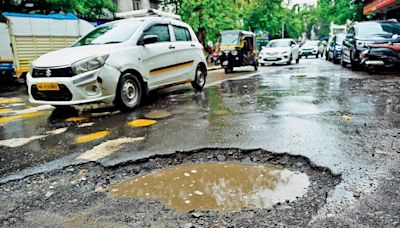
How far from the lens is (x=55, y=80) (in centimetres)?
565

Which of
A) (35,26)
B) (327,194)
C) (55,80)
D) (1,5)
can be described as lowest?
(327,194)

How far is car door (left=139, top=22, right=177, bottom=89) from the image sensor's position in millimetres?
6879

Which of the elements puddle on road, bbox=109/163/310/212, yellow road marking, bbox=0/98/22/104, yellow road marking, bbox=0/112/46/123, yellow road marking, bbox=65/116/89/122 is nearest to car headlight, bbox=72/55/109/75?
yellow road marking, bbox=65/116/89/122

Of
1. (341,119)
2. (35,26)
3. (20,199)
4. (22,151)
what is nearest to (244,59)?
(35,26)

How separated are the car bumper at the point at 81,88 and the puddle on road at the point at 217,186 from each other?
117 inches

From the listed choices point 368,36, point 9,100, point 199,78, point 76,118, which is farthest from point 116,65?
point 368,36

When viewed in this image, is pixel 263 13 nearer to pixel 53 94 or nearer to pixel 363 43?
pixel 363 43

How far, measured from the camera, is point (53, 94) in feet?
Answer: 19.1

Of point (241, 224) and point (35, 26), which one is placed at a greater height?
point (35, 26)

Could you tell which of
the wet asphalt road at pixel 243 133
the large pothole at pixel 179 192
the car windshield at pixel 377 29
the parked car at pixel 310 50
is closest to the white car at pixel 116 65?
the wet asphalt road at pixel 243 133

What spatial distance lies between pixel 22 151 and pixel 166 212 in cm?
254

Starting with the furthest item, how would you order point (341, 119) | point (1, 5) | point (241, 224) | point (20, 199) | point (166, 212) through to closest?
point (1, 5) < point (341, 119) < point (20, 199) < point (166, 212) < point (241, 224)

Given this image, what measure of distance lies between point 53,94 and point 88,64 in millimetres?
829

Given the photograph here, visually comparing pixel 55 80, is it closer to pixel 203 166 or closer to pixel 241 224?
pixel 203 166
